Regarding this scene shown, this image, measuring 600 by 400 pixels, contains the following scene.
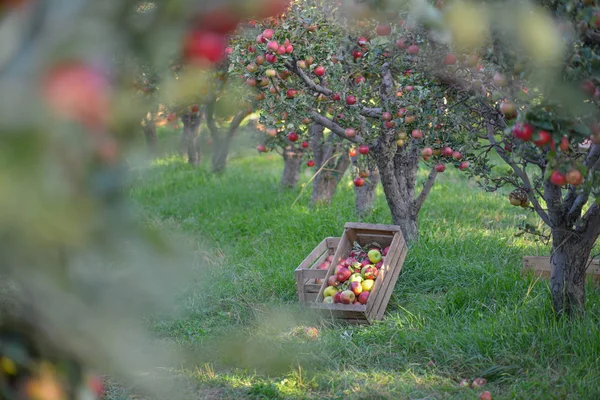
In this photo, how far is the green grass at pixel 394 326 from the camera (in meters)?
3.34

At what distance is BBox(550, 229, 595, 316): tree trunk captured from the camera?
11.4 ft

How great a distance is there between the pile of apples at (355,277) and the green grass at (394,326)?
19 cm

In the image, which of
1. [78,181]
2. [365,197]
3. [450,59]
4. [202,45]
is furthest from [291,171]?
[78,181]

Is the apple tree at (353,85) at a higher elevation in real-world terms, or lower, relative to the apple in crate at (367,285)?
higher

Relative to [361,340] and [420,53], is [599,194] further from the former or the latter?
[361,340]

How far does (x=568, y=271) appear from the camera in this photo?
354 centimetres

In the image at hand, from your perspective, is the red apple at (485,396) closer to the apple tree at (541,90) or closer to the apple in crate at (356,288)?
the apple tree at (541,90)

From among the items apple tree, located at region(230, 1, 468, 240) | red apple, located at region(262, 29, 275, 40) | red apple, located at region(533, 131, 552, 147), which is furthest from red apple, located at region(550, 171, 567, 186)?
red apple, located at region(262, 29, 275, 40)

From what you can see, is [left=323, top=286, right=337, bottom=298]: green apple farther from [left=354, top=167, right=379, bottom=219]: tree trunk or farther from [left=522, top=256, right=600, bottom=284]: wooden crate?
[left=354, top=167, right=379, bottom=219]: tree trunk

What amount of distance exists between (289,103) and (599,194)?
2314 mm

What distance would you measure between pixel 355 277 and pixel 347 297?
0.71 ft

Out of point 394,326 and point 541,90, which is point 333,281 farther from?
point 541,90

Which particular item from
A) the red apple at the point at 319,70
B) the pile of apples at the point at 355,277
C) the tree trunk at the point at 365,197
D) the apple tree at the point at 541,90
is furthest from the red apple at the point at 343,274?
the tree trunk at the point at 365,197

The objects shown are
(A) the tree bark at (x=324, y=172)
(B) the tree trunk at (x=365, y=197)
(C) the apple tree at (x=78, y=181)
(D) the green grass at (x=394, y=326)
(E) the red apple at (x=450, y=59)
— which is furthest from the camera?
(A) the tree bark at (x=324, y=172)
